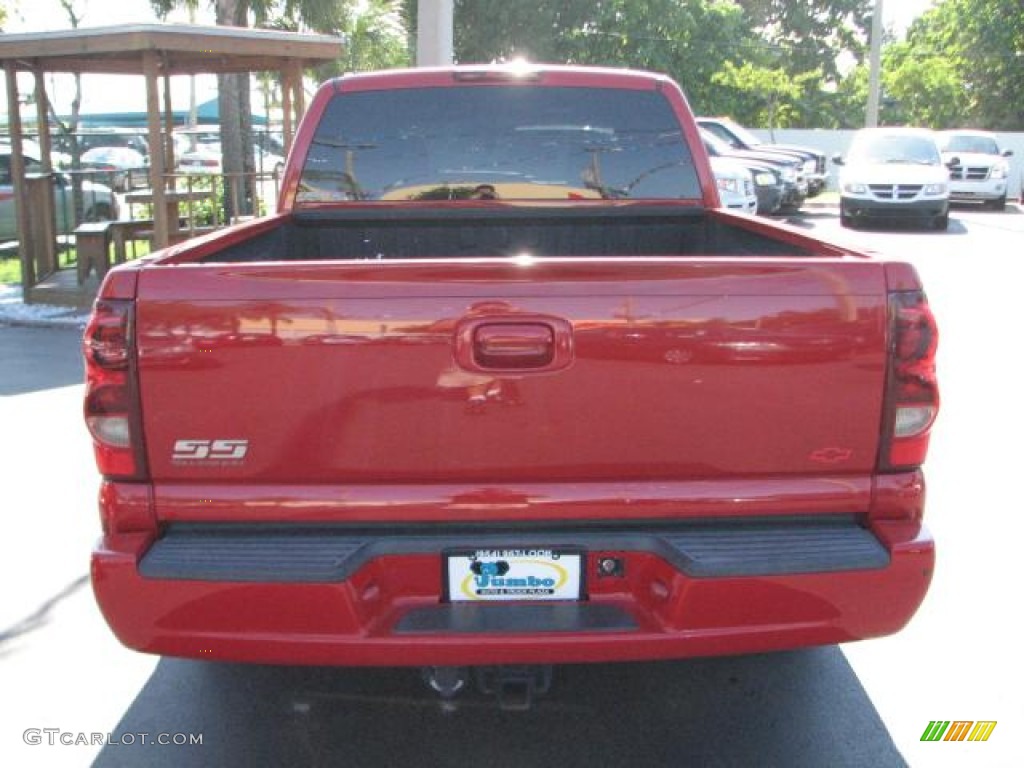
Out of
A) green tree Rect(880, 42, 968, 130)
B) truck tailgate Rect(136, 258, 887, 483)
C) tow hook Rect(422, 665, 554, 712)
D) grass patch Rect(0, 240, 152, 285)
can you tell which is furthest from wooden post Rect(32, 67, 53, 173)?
green tree Rect(880, 42, 968, 130)

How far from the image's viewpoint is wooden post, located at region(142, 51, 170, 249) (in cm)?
1039

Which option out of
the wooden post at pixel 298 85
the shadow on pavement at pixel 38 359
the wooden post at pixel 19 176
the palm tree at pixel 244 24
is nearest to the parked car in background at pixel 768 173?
the palm tree at pixel 244 24

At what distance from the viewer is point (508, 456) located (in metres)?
2.67

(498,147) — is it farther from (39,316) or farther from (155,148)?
(39,316)

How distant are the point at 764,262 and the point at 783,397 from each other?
1.13ft

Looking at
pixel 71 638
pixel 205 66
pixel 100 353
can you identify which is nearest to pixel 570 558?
pixel 100 353

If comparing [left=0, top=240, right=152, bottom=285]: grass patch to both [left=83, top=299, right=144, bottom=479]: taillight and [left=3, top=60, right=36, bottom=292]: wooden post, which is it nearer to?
[left=3, top=60, right=36, bottom=292]: wooden post

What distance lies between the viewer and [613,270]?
261 cm

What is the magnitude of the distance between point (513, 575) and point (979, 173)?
79.1 feet

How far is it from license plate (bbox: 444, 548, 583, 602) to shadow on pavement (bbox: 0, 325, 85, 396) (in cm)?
606

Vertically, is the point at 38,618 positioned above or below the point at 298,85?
below

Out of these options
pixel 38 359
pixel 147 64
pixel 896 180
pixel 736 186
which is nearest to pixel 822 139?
pixel 896 180
